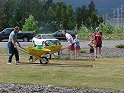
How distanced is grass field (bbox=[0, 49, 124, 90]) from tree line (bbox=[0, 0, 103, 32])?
5191cm

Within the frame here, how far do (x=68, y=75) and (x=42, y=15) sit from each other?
209ft

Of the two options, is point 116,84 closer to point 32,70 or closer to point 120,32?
point 32,70

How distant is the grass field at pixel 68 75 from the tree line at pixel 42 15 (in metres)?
51.9

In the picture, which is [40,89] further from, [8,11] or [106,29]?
[8,11]

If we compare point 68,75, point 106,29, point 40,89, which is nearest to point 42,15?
point 106,29

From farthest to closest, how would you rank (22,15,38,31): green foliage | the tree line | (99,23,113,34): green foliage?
the tree line → (99,23,113,34): green foliage → (22,15,38,31): green foliage

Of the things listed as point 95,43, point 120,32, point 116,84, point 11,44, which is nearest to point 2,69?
point 11,44

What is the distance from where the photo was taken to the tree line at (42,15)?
75.0 meters

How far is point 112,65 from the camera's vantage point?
867 inches

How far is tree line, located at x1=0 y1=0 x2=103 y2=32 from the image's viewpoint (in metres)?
75.0

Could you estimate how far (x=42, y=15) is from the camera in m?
81.3

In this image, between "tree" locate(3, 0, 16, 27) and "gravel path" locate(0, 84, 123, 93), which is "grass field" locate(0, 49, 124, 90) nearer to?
"gravel path" locate(0, 84, 123, 93)

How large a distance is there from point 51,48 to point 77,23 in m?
60.5

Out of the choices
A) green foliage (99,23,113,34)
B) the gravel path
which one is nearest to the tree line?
green foliage (99,23,113,34)
